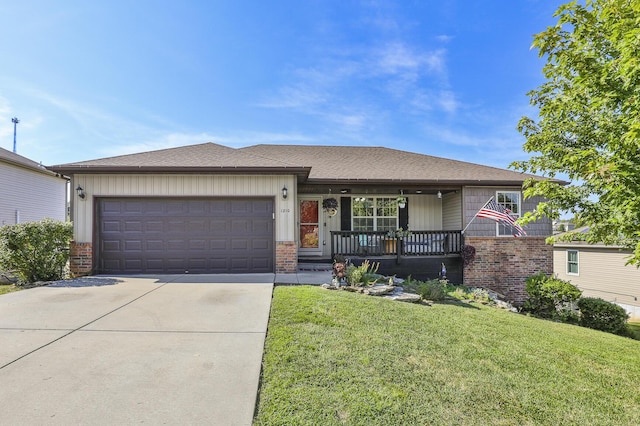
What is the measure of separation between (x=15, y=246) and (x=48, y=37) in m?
5.52

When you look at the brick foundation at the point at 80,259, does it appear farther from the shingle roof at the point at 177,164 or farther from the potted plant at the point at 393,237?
the potted plant at the point at 393,237

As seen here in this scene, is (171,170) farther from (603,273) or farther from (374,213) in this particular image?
(603,273)

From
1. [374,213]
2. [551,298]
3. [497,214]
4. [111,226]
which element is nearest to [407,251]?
[374,213]

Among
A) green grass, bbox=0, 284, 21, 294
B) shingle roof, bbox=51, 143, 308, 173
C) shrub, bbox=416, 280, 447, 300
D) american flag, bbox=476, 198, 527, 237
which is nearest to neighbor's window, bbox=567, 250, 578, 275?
american flag, bbox=476, 198, 527, 237

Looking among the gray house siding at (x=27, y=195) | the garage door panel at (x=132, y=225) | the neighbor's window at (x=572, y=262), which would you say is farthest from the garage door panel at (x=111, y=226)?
the neighbor's window at (x=572, y=262)

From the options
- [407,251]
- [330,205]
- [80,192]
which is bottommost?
[407,251]

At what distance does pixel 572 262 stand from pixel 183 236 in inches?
811

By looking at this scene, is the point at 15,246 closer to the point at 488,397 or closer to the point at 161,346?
the point at 161,346

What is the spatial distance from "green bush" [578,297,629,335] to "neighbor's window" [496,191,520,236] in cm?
323

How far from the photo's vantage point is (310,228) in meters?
11.2

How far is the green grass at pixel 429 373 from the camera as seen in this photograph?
99.7 inches

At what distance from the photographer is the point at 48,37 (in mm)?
7863

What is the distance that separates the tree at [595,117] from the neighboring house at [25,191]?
15.4m

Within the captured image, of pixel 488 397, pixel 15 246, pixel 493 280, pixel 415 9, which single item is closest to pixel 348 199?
pixel 493 280
